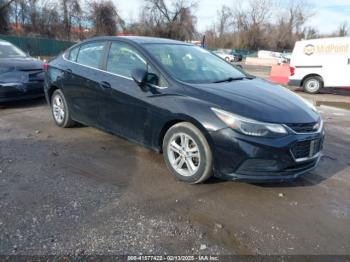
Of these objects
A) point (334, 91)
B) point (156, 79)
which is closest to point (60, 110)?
point (156, 79)

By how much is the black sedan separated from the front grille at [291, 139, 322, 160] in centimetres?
1

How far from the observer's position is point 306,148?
3.80 meters

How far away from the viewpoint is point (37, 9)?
49.3 meters

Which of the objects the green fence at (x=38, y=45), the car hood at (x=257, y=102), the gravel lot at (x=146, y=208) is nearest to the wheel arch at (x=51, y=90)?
the gravel lot at (x=146, y=208)

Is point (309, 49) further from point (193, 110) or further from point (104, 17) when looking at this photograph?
point (104, 17)

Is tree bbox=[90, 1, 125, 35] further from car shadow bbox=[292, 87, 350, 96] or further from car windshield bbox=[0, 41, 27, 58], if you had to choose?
car windshield bbox=[0, 41, 27, 58]

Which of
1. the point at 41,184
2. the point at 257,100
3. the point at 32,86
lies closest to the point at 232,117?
the point at 257,100

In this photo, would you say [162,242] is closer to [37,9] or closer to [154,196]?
[154,196]

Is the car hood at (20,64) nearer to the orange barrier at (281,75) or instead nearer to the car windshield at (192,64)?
the car windshield at (192,64)

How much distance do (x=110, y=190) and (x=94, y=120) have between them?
5.64ft

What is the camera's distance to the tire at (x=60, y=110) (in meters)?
5.95

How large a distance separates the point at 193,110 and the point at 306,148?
1289 millimetres

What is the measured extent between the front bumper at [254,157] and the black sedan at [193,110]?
0.03ft

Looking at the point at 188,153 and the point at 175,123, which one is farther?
the point at 175,123
